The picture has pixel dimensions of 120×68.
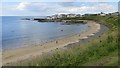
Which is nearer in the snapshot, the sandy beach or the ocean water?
the sandy beach

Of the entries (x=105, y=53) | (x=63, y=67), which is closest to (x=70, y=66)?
(x=63, y=67)

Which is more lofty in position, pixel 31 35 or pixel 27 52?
Result: pixel 27 52

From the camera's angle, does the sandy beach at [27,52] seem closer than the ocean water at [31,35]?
Yes

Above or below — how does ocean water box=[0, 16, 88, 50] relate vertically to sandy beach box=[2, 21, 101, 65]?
below

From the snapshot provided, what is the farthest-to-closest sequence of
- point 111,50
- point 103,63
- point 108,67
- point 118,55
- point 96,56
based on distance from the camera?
point 111,50 < point 96,56 < point 118,55 < point 103,63 < point 108,67

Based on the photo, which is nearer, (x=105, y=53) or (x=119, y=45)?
(x=105, y=53)

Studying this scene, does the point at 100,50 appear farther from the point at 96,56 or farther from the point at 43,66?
the point at 43,66

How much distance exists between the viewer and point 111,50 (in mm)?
12789

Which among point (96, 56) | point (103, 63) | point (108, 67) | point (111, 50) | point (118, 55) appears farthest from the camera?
point (111, 50)

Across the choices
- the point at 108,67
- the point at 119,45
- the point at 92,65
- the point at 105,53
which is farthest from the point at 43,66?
the point at 119,45

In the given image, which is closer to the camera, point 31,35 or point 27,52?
point 27,52

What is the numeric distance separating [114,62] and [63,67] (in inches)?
75.1

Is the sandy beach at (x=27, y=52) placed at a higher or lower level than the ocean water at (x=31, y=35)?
higher

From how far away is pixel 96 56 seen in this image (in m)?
11.7
